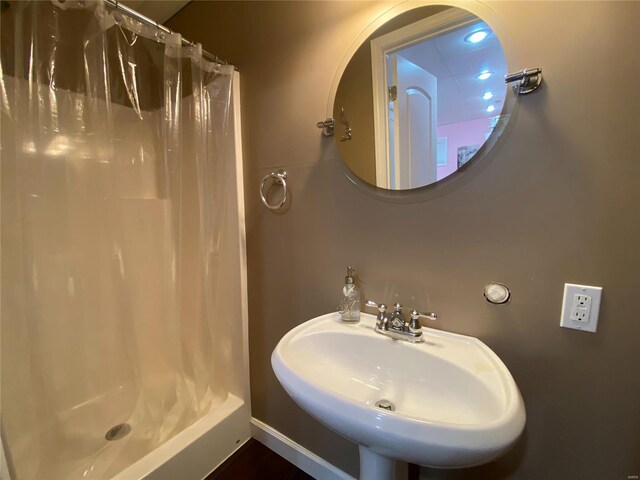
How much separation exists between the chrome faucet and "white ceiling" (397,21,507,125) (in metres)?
0.60

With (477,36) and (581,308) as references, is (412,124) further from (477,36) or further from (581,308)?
(581,308)

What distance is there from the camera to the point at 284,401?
1335mm

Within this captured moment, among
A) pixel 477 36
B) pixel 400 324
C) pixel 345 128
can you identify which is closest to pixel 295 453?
pixel 400 324

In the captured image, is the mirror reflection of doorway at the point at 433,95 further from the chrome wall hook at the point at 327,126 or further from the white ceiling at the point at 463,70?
the chrome wall hook at the point at 327,126

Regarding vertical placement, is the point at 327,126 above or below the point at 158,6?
below

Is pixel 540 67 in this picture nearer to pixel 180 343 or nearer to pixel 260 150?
pixel 260 150

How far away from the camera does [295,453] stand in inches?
51.5

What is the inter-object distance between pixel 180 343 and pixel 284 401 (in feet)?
1.86

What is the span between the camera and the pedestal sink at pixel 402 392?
0.49 m

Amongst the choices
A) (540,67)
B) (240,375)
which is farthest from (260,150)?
(240,375)

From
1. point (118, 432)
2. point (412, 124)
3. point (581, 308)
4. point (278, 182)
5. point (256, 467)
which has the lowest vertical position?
point (256, 467)

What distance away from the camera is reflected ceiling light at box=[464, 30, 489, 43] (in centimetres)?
76

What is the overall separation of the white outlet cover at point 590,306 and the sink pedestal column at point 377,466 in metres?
0.59

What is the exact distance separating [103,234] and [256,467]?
1.26 metres
